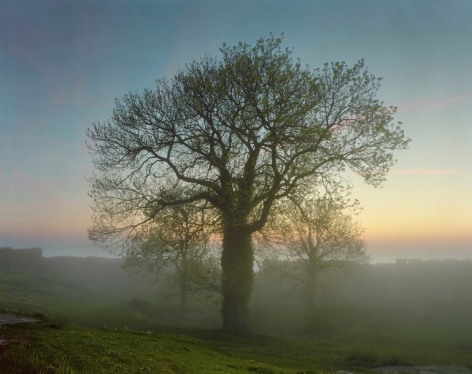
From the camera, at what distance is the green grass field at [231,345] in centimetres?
1490

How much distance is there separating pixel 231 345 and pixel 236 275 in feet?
29.7

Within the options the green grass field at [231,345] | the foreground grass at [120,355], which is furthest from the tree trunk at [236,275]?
the foreground grass at [120,355]

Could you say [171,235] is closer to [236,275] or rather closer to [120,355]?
[236,275]

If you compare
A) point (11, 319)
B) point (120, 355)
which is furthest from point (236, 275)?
point (120, 355)

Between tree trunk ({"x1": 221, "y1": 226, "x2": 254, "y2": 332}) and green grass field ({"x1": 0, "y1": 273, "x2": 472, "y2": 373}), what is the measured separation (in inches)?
96.0

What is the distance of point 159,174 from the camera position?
125 ft

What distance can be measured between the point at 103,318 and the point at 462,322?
43.2 metres

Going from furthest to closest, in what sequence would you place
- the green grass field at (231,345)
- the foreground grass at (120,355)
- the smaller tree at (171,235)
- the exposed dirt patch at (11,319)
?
the smaller tree at (171,235)
the exposed dirt patch at (11,319)
the green grass field at (231,345)
the foreground grass at (120,355)

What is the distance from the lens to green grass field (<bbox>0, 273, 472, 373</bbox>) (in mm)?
14898

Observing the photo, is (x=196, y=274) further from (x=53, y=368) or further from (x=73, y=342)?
(x=53, y=368)

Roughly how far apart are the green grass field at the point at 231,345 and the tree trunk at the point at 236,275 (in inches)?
96.0

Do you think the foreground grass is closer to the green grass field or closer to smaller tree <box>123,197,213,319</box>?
the green grass field

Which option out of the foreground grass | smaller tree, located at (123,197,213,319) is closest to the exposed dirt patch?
the foreground grass

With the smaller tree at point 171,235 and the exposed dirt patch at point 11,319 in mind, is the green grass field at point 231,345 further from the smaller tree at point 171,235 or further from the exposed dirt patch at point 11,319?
the smaller tree at point 171,235
